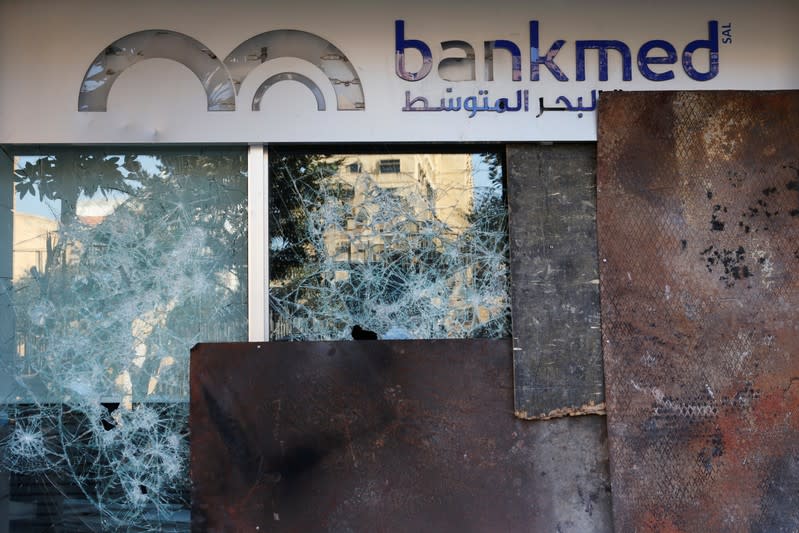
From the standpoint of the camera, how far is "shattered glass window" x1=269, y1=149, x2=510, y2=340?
3.06m

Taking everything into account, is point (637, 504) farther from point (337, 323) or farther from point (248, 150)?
point (248, 150)

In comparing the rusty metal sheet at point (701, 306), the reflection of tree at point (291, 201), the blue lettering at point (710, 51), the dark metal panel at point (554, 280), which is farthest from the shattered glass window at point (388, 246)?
the blue lettering at point (710, 51)

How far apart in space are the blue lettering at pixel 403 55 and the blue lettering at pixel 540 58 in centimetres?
54

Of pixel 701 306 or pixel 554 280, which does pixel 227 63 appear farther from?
pixel 701 306

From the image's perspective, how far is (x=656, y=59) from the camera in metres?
3.04

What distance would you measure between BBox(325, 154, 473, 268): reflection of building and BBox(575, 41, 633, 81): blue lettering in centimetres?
76

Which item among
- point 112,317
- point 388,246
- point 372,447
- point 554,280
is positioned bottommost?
point 372,447

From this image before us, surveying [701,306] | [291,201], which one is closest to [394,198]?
[291,201]

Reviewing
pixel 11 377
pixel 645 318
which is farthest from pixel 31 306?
pixel 645 318

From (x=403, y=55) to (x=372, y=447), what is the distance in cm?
204

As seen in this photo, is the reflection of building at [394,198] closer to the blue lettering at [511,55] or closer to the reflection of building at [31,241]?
the blue lettering at [511,55]

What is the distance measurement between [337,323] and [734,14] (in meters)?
2.71

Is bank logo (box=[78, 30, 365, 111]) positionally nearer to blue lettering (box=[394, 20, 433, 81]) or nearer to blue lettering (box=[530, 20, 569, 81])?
blue lettering (box=[394, 20, 433, 81])

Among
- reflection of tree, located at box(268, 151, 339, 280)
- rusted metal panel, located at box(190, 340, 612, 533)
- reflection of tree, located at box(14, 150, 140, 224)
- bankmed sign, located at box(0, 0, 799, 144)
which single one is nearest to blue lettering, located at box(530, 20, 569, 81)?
A: bankmed sign, located at box(0, 0, 799, 144)
